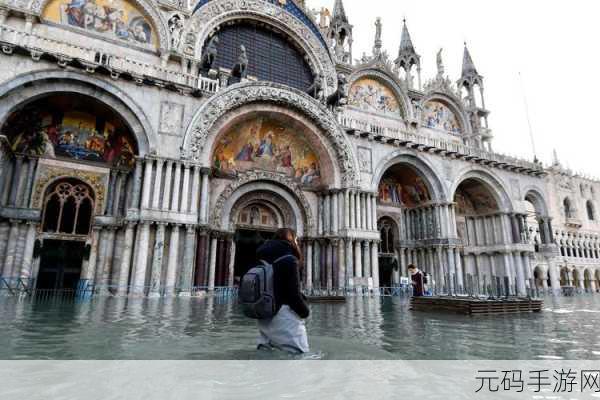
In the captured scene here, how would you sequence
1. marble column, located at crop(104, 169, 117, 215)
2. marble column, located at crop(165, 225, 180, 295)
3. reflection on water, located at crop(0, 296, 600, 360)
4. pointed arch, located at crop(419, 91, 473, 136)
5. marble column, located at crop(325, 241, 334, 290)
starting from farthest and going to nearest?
pointed arch, located at crop(419, 91, 473, 136)
marble column, located at crop(325, 241, 334, 290)
marble column, located at crop(104, 169, 117, 215)
marble column, located at crop(165, 225, 180, 295)
reflection on water, located at crop(0, 296, 600, 360)

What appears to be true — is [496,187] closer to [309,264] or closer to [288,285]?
[309,264]

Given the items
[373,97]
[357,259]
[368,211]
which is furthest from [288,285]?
[373,97]

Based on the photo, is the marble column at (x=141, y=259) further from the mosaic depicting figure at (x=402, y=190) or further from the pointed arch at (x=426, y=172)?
the mosaic depicting figure at (x=402, y=190)

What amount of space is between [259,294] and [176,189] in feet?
41.8

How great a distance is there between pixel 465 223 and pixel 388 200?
24.1 ft

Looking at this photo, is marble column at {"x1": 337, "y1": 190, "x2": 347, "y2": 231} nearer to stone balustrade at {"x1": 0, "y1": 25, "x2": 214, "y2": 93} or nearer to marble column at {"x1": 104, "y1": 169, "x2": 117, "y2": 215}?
stone balustrade at {"x1": 0, "y1": 25, "x2": 214, "y2": 93}

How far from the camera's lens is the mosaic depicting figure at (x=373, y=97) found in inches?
977

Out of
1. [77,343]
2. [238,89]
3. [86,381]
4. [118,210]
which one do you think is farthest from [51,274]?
[86,381]

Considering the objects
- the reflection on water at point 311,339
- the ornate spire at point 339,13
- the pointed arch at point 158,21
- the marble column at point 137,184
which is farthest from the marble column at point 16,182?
the ornate spire at point 339,13

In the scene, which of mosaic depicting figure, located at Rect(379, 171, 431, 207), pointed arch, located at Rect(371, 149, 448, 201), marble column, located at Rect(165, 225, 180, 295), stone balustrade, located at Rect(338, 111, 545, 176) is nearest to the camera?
marble column, located at Rect(165, 225, 180, 295)

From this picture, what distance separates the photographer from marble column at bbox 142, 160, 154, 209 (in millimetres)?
14664

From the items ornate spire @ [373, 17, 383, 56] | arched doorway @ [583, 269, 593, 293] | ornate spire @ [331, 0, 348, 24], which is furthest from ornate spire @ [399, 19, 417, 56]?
arched doorway @ [583, 269, 593, 293]

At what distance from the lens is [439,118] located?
2817 cm

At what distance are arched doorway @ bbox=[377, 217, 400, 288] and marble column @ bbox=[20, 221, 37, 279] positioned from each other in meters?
18.9
